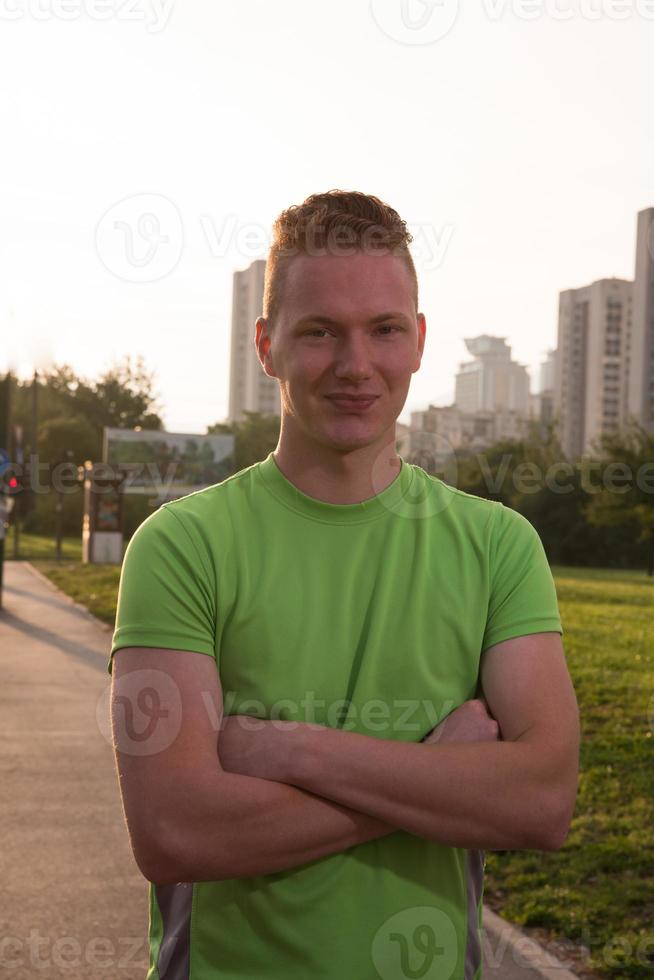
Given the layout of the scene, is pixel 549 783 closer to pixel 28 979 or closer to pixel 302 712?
pixel 302 712

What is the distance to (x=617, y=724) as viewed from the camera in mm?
8859

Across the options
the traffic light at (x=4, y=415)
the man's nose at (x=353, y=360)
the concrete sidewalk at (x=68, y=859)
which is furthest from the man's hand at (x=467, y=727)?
the traffic light at (x=4, y=415)

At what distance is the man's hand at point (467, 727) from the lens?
7.27 feet

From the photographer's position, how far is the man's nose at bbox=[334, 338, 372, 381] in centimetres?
223

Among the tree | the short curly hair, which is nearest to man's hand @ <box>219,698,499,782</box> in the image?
the short curly hair

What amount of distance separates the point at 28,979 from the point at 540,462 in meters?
55.4

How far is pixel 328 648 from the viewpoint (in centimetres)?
218

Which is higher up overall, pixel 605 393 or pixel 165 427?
pixel 605 393

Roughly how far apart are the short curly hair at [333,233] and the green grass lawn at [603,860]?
10.7 feet

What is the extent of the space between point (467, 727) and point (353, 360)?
695mm

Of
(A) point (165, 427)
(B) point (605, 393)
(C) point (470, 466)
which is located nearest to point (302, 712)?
(C) point (470, 466)

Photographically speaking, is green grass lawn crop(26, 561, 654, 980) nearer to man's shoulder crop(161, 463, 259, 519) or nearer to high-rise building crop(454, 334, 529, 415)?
man's shoulder crop(161, 463, 259, 519)

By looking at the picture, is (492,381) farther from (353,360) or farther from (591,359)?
(353,360)

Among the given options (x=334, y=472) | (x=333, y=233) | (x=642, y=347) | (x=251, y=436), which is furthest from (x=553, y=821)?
(x=642, y=347)
